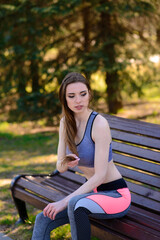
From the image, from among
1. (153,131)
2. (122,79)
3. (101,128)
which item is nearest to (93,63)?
(122,79)

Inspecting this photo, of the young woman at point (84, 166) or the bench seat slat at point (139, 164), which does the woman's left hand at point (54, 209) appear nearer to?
the young woman at point (84, 166)

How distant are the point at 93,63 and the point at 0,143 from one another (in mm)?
3097

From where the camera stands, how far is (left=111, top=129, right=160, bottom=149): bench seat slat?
124 inches

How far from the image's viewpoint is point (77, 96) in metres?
2.59

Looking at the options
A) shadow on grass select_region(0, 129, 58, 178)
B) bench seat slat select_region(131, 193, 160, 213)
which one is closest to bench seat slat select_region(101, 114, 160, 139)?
bench seat slat select_region(131, 193, 160, 213)

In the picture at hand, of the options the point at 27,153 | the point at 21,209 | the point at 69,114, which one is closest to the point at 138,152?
the point at 69,114

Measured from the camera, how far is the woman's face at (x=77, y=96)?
2592mm

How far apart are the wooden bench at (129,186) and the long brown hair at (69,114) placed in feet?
2.10

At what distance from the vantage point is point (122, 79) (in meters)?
8.68

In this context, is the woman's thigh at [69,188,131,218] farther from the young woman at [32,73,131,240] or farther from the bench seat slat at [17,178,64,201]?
the bench seat slat at [17,178,64,201]

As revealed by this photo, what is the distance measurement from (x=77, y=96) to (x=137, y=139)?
101cm

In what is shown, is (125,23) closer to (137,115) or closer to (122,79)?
(122,79)

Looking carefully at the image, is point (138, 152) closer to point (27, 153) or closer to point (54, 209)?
point (54, 209)

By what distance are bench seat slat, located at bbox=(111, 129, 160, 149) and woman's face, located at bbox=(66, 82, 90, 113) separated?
882 mm
